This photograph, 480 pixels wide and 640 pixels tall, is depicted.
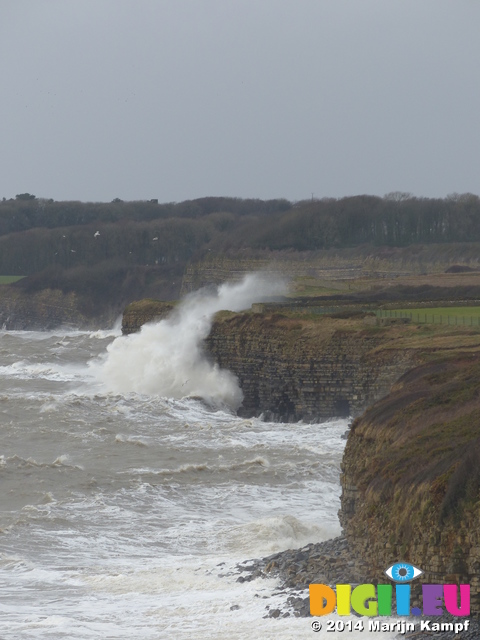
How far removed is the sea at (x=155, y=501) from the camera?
17.6 meters

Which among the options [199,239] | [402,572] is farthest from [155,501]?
[199,239]

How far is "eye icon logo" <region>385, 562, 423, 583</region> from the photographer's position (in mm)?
15422

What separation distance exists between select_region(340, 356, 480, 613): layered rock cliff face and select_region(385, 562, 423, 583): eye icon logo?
3.2 inches

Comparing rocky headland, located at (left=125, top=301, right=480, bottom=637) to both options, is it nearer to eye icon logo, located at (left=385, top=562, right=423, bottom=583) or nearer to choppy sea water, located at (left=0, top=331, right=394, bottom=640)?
eye icon logo, located at (left=385, top=562, right=423, bottom=583)

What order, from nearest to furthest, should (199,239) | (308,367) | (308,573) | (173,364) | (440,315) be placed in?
1. (308,573)
2. (308,367)
3. (173,364)
4. (440,315)
5. (199,239)

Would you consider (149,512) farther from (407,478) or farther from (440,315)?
(440,315)

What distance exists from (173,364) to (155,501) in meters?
21.0

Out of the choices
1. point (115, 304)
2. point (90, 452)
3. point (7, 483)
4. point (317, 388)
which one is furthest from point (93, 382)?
point (115, 304)

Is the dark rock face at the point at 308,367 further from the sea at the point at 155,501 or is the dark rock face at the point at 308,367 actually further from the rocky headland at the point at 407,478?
the sea at the point at 155,501

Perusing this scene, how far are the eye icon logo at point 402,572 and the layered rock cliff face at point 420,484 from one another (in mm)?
81

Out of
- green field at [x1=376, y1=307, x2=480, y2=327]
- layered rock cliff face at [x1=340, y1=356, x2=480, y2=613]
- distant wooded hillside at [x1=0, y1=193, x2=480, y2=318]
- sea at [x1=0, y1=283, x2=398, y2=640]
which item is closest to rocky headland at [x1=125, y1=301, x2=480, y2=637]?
layered rock cliff face at [x1=340, y1=356, x2=480, y2=613]

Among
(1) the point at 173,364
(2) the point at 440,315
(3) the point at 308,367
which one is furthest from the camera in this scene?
(2) the point at 440,315

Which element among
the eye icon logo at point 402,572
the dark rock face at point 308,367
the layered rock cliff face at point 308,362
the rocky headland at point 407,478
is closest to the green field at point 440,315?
the layered rock cliff face at point 308,362

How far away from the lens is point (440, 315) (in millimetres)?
49062
